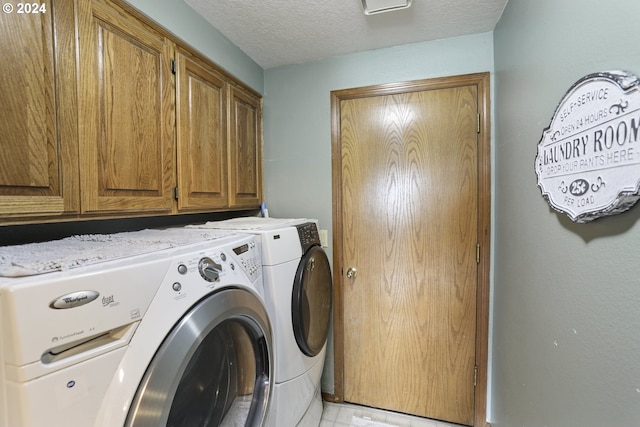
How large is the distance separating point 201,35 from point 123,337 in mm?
1414

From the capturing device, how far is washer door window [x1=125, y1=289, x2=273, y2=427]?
1.81ft

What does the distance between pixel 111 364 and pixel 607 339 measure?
3.58 feet

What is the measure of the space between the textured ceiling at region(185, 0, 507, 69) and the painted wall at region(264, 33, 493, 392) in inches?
3.0

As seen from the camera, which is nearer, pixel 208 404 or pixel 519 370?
pixel 208 404

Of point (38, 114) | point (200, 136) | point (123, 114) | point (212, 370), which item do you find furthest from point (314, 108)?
point (212, 370)

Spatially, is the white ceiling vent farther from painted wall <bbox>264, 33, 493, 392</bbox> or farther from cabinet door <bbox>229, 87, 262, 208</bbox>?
cabinet door <bbox>229, 87, 262, 208</bbox>

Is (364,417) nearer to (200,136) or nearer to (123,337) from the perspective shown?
(123,337)

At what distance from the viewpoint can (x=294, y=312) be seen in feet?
3.79

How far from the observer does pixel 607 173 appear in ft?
1.95

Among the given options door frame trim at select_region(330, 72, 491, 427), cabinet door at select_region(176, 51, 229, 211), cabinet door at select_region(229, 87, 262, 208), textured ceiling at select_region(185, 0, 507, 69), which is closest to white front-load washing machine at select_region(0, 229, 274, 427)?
cabinet door at select_region(176, 51, 229, 211)

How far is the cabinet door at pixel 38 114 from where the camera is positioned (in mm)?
693

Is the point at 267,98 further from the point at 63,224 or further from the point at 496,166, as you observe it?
the point at 496,166

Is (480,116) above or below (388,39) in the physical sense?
below

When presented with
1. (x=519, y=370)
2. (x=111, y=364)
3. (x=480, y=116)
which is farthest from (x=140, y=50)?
(x=519, y=370)
